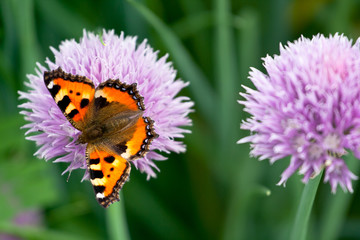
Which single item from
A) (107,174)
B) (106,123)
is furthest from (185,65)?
(107,174)

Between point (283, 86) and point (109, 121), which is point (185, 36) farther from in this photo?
point (283, 86)

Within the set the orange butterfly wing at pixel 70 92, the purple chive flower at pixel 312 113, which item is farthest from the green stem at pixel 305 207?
the orange butterfly wing at pixel 70 92

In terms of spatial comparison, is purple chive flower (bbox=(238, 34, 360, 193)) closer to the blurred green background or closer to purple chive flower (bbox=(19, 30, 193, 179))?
purple chive flower (bbox=(19, 30, 193, 179))

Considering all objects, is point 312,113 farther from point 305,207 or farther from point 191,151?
point 191,151

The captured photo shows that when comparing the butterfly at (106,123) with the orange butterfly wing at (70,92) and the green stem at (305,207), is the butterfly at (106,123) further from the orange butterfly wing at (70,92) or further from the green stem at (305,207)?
the green stem at (305,207)

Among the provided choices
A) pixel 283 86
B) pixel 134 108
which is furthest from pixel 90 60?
pixel 283 86
